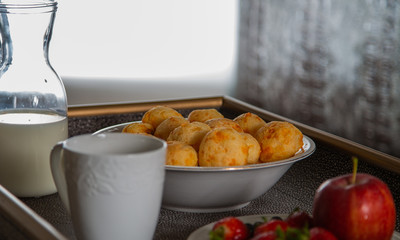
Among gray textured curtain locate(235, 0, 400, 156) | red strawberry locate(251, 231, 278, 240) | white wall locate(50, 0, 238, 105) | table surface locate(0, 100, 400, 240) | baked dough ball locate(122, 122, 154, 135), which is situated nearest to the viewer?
red strawberry locate(251, 231, 278, 240)

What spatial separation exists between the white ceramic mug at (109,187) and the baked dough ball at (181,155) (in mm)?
77

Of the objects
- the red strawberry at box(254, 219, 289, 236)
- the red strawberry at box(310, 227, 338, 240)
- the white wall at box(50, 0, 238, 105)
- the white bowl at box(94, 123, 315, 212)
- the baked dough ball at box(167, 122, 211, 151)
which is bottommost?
the white wall at box(50, 0, 238, 105)

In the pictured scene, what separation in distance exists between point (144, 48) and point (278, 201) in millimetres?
2478

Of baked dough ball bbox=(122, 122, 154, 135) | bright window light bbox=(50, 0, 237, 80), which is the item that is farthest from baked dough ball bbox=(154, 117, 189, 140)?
bright window light bbox=(50, 0, 237, 80)

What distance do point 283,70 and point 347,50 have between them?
1.64 ft

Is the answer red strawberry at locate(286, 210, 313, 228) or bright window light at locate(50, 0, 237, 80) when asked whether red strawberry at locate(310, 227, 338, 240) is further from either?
bright window light at locate(50, 0, 237, 80)

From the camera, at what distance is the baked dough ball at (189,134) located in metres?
0.63

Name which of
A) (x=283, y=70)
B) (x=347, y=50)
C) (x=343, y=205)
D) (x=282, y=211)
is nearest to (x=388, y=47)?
(x=347, y=50)

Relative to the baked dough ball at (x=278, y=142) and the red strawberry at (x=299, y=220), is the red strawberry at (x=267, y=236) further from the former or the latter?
the baked dough ball at (x=278, y=142)

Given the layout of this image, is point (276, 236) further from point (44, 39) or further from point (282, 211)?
point (44, 39)

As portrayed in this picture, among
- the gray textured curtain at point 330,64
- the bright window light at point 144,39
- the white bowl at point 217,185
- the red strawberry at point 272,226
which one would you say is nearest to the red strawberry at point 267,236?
the red strawberry at point 272,226

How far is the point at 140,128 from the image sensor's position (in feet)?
2.26

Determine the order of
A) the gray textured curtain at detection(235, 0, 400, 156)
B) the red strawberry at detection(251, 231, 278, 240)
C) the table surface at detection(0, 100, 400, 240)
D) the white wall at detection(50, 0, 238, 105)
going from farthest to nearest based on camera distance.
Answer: the white wall at detection(50, 0, 238, 105) → the gray textured curtain at detection(235, 0, 400, 156) → the table surface at detection(0, 100, 400, 240) → the red strawberry at detection(251, 231, 278, 240)

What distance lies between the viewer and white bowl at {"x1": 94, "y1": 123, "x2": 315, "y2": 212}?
584 millimetres
